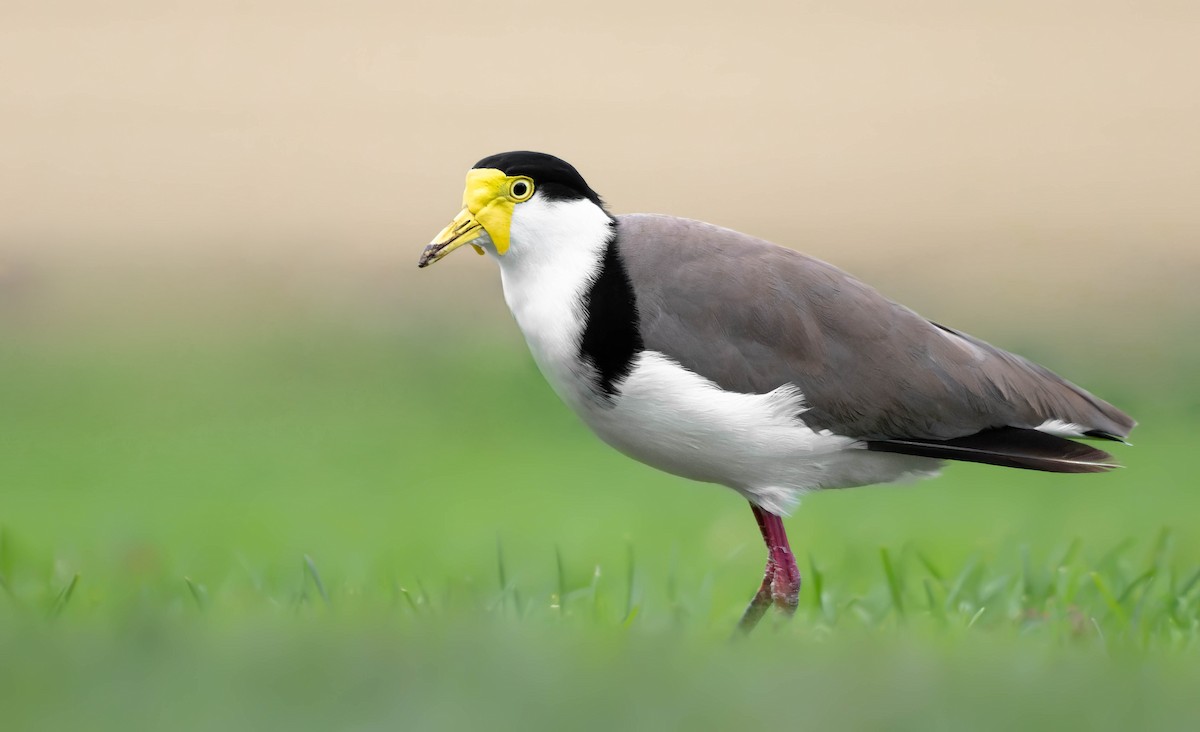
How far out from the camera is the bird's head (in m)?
5.08

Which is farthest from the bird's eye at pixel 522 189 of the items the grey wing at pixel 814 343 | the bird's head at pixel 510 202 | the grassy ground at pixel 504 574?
the grassy ground at pixel 504 574

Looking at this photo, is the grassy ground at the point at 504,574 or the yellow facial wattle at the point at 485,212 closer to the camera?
the grassy ground at the point at 504,574

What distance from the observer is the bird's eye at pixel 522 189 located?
512cm

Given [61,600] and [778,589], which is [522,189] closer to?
[778,589]

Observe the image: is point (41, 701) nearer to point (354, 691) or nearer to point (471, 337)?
point (354, 691)

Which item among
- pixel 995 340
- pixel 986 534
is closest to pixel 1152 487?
pixel 986 534

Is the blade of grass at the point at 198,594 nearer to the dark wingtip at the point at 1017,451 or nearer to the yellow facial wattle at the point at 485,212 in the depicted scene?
the yellow facial wattle at the point at 485,212

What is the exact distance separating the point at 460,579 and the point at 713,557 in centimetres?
147

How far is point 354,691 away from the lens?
3572 mm

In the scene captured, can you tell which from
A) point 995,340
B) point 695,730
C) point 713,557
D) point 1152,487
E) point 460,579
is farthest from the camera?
point 995,340

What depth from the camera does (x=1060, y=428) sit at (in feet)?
17.6

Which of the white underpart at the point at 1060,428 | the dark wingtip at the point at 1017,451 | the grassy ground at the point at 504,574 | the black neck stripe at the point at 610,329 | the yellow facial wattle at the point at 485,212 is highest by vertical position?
the yellow facial wattle at the point at 485,212

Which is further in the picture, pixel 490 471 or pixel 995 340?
pixel 995 340

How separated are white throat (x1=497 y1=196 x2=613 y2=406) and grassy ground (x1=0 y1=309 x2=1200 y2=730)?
33.9 inches
